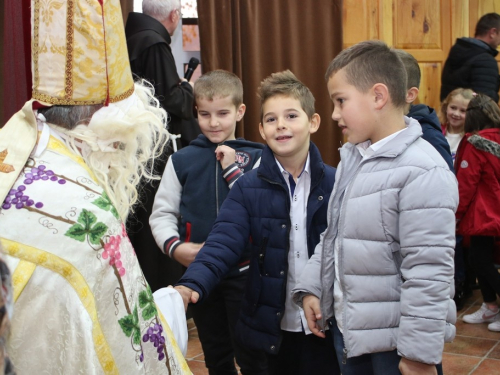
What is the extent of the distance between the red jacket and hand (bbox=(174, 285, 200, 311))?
277cm

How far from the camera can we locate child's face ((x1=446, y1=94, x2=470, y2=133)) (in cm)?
→ 473

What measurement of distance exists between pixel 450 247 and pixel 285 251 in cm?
64

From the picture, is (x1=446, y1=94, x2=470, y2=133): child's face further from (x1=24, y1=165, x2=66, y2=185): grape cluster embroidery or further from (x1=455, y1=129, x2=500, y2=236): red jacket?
(x1=24, y1=165, x2=66, y2=185): grape cluster embroidery

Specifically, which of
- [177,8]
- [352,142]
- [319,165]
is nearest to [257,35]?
[177,8]

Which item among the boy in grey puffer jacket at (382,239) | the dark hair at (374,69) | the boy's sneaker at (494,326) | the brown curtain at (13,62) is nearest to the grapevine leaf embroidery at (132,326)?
the boy in grey puffer jacket at (382,239)

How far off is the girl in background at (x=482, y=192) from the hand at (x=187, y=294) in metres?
2.77

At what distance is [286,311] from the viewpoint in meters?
2.24

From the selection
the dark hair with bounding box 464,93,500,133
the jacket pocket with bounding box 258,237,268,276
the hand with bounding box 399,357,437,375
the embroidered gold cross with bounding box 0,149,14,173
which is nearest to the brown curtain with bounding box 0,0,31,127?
the jacket pocket with bounding box 258,237,268,276

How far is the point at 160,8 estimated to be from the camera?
12.9 feet

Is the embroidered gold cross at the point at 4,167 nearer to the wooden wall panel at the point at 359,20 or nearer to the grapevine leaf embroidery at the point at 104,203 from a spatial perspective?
the grapevine leaf embroidery at the point at 104,203

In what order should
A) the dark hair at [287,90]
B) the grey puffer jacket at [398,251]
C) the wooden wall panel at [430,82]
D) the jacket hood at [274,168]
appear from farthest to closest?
the wooden wall panel at [430,82]
the dark hair at [287,90]
the jacket hood at [274,168]
the grey puffer jacket at [398,251]

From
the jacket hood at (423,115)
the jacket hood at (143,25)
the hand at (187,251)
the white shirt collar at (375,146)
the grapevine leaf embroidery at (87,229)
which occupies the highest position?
the jacket hood at (143,25)

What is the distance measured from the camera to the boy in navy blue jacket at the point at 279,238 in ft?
7.19

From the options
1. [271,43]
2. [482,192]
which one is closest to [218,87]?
[482,192]
